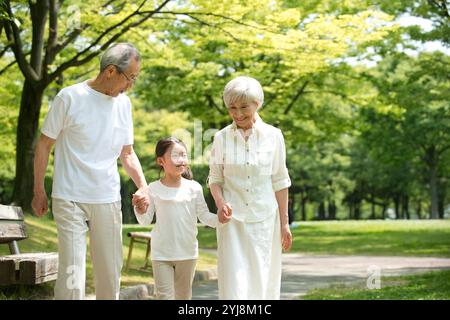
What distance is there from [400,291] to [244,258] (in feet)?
16.5

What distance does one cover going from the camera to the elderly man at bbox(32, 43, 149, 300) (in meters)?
4.21

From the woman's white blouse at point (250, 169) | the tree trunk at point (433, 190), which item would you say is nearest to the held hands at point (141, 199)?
the woman's white blouse at point (250, 169)

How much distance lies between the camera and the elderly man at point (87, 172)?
13.8 ft

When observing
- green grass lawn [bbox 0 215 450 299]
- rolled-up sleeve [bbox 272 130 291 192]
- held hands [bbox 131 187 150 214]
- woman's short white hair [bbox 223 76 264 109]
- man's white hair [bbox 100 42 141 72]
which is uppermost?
man's white hair [bbox 100 42 141 72]

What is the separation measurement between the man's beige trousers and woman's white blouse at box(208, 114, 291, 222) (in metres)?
0.65

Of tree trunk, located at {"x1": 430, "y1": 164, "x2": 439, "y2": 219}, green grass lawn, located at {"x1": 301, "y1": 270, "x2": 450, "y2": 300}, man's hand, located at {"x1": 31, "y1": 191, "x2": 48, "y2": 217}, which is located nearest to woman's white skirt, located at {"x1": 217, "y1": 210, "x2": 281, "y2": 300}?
man's hand, located at {"x1": 31, "y1": 191, "x2": 48, "y2": 217}

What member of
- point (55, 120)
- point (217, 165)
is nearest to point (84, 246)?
point (55, 120)

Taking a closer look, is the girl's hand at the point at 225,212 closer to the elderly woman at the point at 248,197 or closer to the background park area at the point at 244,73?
the elderly woman at the point at 248,197

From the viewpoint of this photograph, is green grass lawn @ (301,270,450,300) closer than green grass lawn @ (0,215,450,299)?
Yes

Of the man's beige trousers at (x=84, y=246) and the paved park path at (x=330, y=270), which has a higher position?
the man's beige trousers at (x=84, y=246)

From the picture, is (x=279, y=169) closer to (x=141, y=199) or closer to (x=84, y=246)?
(x=141, y=199)

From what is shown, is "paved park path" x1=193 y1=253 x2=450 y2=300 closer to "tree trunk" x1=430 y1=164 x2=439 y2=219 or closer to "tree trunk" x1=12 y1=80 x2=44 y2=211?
"tree trunk" x1=12 y1=80 x2=44 y2=211
